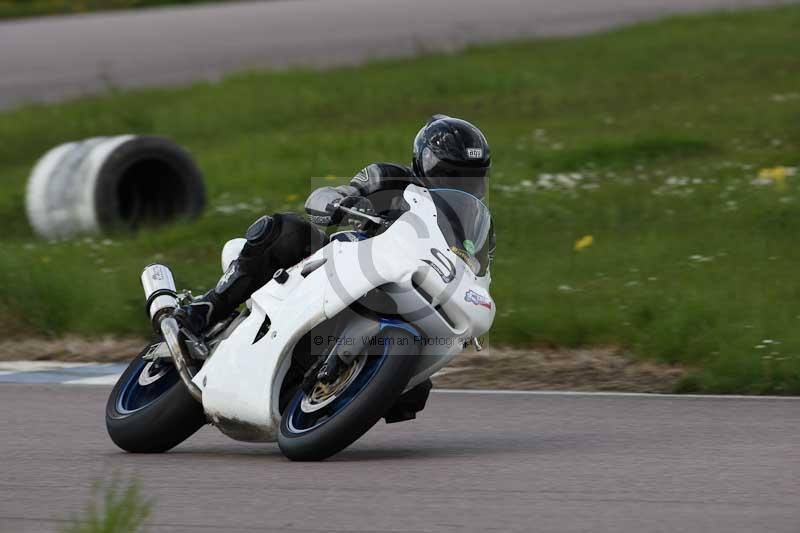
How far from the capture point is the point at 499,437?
705cm

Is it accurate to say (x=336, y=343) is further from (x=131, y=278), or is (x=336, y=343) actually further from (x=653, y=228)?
(x=653, y=228)

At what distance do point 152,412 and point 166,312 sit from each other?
17.2 inches

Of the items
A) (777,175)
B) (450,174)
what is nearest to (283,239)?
(450,174)

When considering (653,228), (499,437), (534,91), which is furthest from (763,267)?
(534,91)

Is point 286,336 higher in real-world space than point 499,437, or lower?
higher

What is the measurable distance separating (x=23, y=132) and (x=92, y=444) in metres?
11.7

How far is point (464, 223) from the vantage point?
20.9 ft

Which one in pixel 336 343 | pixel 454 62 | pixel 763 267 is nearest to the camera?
pixel 336 343

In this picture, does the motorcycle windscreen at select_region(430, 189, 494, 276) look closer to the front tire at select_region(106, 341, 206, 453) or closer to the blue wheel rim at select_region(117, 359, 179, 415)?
the front tire at select_region(106, 341, 206, 453)

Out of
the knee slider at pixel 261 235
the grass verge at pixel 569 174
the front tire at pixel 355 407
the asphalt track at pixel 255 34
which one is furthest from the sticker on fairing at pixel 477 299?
the asphalt track at pixel 255 34

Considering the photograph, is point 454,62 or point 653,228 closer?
point 653,228

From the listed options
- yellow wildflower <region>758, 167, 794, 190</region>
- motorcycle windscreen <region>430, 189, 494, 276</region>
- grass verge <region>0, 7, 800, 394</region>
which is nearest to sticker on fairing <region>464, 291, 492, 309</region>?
motorcycle windscreen <region>430, 189, 494, 276</region>

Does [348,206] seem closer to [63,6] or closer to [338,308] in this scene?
[338,308]

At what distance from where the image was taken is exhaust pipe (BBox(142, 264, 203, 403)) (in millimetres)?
6508
